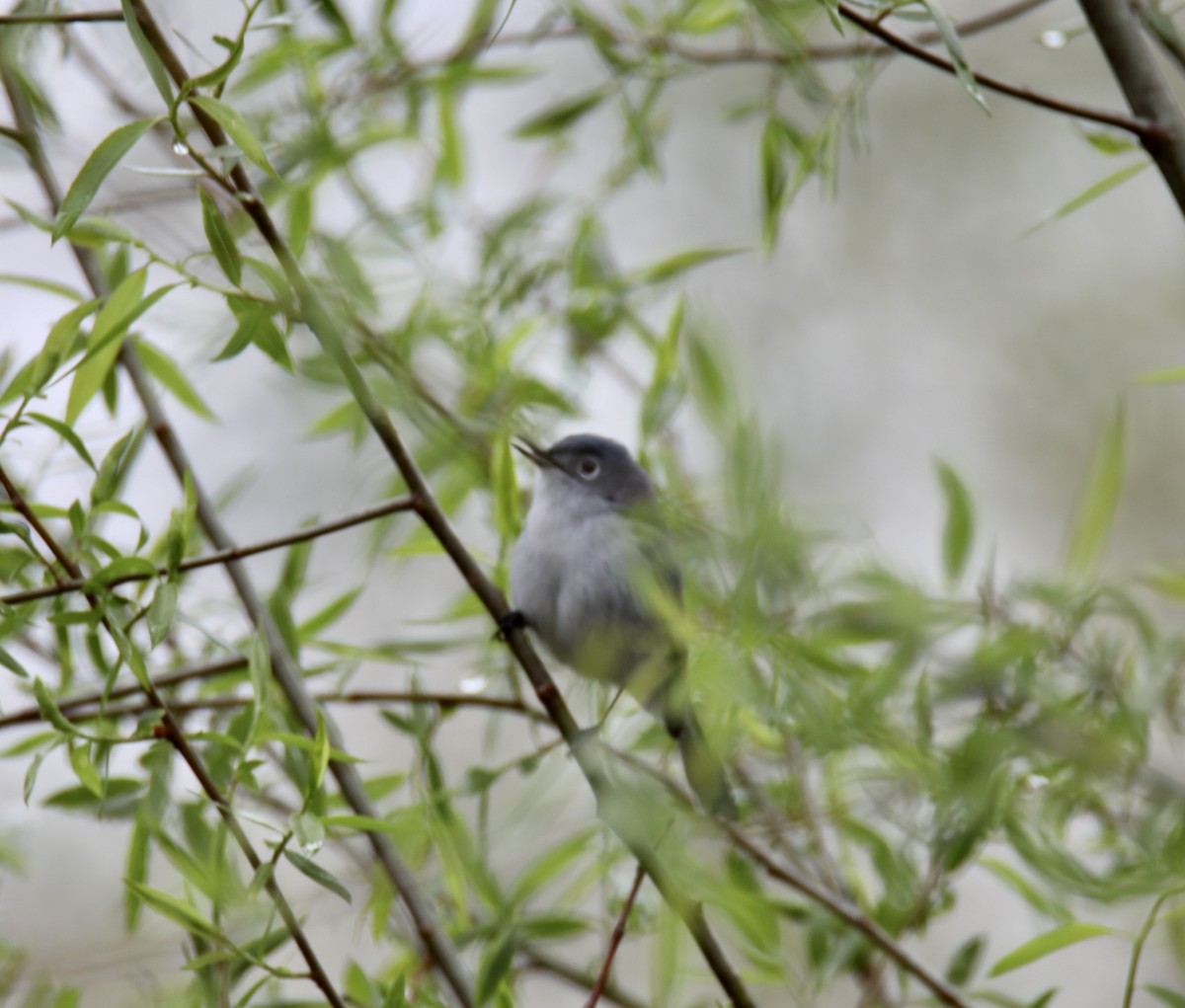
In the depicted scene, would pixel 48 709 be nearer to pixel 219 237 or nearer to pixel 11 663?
pixel 11 663

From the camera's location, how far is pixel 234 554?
110cm

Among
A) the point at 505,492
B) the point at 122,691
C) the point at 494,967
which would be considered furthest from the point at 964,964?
the point at 122,691

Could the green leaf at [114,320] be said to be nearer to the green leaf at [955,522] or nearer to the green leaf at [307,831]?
the green leaf at [307,831]

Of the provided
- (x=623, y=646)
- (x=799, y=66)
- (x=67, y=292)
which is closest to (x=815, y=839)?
(x=623, y=646)

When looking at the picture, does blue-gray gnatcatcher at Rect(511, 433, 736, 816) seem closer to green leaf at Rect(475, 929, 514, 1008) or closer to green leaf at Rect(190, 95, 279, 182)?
green leaf at Rect(475, 929, 514, 1008)

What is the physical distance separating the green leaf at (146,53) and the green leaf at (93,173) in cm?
2

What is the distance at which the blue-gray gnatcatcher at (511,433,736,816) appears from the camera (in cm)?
196

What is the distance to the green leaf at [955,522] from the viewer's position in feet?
4.36

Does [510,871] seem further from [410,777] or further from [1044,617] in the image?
[1044,617]

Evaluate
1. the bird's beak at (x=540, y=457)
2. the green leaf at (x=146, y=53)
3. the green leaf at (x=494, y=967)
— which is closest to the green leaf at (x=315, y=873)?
the green leaf at (x=494, y=967)

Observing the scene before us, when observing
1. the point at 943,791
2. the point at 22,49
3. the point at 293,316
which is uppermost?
the point at 22,49

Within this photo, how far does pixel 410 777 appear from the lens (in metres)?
1.45

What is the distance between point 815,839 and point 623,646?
0.49 m

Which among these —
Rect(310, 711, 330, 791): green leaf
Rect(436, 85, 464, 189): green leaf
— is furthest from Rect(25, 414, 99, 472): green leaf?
Rect(436, 85, 464, 189): green leaf
